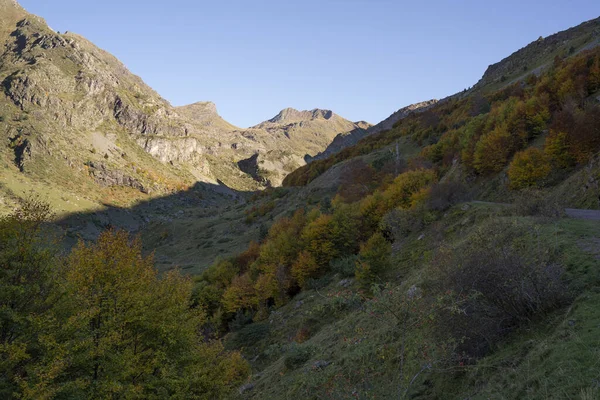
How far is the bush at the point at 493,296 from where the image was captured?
8227mm

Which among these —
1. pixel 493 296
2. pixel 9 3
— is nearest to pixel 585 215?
pixel 493 296

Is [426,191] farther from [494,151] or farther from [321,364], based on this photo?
[321,364]

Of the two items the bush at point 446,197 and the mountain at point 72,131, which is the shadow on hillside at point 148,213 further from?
the bush at point 446,197

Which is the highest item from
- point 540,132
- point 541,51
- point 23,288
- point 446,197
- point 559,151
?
point 541,51

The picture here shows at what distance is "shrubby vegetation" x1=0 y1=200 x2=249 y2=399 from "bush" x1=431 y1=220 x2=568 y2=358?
1091 centimetres

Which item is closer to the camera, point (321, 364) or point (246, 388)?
point (321, 364)

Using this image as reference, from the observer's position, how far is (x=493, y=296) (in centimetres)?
864

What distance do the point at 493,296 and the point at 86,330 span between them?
48.2 feet

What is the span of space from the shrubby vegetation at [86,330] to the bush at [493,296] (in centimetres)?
1091

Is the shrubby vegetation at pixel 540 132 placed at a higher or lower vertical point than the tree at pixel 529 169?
higher

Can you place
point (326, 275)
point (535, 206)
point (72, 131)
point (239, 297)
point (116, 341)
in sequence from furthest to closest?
point (72, 131) < point (239, 297) < point (326, 275) < point (535, 206) < point (116, 341)

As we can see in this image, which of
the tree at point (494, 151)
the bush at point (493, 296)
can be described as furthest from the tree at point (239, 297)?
the bush at point (493, 296)

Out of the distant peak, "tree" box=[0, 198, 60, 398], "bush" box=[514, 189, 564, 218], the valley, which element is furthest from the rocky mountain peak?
"bush" box=[514, 189, 564, 218]

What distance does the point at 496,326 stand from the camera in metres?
8.38
